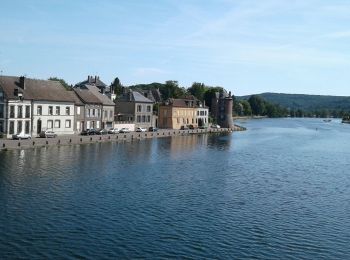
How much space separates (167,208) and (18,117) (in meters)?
44.3

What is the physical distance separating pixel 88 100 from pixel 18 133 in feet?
64.8

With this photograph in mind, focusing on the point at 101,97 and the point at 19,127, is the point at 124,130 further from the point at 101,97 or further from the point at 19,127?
the point at 19,127

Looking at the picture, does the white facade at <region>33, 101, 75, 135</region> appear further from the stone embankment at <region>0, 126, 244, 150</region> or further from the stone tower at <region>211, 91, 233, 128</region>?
the stone tower at <region>211, 91, 233, 128</region>

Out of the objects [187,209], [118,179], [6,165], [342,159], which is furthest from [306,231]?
[342,159]

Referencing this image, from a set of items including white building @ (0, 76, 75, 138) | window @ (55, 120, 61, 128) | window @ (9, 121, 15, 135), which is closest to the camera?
window @ (9, 121, 15, 135)

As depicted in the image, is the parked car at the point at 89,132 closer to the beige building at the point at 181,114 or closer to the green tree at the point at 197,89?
the beige building at the point at 181,114

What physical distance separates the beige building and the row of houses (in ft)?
11.4

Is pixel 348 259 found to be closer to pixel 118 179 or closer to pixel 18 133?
pixel 118 179

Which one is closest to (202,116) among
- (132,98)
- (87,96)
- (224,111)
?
(224,111)

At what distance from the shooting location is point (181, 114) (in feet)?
406

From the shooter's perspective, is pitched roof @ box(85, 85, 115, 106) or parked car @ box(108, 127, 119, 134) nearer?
parked car @ box(108, 127, 119, 134)

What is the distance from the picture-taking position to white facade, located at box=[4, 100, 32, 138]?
70.0 m

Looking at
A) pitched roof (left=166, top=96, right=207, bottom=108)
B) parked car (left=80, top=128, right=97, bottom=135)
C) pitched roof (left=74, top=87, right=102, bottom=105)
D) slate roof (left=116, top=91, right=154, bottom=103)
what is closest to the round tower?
pitched roof (left=166, top=96, right=207, bottom=108)

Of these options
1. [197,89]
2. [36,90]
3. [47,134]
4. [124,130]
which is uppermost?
[197,89]
